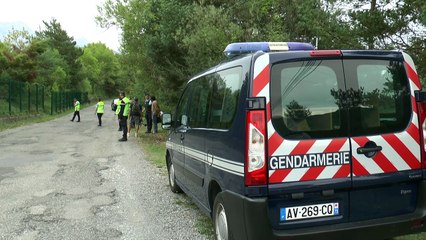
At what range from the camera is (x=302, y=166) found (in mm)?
3531

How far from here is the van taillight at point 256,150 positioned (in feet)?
11.3

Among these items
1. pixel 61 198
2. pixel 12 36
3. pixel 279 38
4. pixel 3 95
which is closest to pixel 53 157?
pixel 61 198

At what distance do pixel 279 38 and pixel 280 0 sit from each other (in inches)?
202

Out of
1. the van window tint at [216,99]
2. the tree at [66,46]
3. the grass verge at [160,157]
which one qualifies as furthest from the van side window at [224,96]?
the tree at [66,46]

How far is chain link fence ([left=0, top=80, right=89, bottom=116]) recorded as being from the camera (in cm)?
2539

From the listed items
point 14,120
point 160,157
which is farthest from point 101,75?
point 160,157

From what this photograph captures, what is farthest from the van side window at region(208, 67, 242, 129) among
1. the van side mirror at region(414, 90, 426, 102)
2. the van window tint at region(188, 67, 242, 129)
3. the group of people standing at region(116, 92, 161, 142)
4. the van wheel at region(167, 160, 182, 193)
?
the group of people standing at region(116, 92, 161, 142)

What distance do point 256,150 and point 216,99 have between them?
124cm

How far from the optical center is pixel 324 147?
11.7 ft

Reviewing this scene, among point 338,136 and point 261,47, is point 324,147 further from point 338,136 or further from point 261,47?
point 261,47

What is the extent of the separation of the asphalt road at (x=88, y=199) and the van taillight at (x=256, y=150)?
6.16 feet

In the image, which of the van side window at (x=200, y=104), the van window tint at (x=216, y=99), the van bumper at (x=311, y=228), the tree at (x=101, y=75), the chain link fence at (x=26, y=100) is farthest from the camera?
the tree at (x=101, y=75)

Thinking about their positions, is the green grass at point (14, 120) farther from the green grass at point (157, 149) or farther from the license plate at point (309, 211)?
the license plate at point (309, 211)

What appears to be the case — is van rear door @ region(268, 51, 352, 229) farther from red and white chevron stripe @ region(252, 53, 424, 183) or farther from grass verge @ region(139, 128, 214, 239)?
grass verge @ region(139, 128, 214, 239)
